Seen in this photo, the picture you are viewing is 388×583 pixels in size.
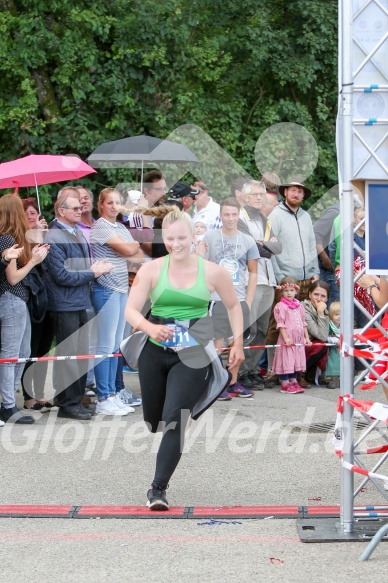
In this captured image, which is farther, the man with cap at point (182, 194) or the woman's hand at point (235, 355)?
the man with cap at point (182, 194)

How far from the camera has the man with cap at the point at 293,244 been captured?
11.3 m

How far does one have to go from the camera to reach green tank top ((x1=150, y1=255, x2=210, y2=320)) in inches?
259

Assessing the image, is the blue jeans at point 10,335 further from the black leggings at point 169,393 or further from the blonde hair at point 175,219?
the blonde hair at point 175,219

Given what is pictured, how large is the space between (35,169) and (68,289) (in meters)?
1.82

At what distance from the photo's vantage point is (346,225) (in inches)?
225

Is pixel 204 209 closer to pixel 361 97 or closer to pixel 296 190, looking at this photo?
pixel 296 190

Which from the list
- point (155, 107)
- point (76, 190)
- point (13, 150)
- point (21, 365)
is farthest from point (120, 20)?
point (21, 365)

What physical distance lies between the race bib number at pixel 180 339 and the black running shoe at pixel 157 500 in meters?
0.90

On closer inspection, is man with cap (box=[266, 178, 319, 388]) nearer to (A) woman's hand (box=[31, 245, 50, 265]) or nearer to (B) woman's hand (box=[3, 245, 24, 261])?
(A) woman's hand (box=[31, 245, 50, 265])

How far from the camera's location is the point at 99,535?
19.5 ft

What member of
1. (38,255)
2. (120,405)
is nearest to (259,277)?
(120,405)

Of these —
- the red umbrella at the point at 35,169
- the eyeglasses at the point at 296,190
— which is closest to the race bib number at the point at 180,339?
the red umbrella at the point at 35,169

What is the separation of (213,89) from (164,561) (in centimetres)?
1315

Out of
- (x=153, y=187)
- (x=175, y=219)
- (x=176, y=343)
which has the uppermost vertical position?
(x=153, y=187)
